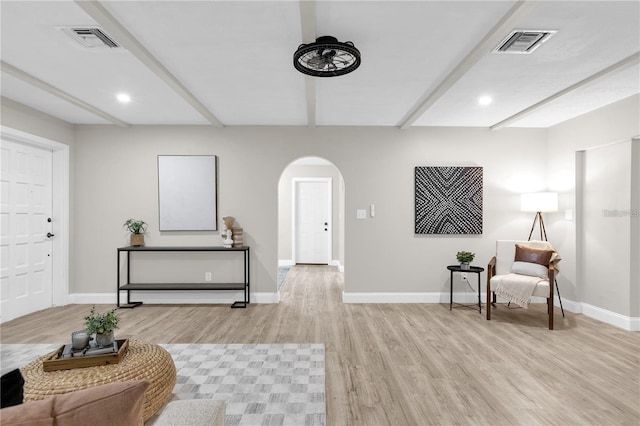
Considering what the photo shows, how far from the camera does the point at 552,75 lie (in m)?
3.18

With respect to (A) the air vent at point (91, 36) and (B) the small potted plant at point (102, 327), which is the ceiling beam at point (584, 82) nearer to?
(A) the air vent at point (91, 36)

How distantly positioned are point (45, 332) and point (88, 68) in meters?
2.68

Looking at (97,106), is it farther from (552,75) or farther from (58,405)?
(552,75)

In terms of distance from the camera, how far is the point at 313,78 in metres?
3.16

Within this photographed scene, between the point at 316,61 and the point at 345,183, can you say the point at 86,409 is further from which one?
the point at 345,183

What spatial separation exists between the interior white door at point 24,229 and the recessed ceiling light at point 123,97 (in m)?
1.44

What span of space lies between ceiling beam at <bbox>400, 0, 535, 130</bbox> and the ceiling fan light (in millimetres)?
896

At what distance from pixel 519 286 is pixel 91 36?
181 inches

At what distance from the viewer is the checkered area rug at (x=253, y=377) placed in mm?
2178

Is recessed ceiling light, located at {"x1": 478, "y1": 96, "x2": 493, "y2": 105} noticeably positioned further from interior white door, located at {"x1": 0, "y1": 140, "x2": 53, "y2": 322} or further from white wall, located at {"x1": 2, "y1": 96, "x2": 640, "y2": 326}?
interior white door, located at {"x1": 0, "y1": 140, "x2": 53, "y2": 322}

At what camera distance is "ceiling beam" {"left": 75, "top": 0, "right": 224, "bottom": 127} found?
6.93 ft

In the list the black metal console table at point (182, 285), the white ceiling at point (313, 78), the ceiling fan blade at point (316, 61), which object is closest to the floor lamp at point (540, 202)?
the white ceiling at point (313, 78)

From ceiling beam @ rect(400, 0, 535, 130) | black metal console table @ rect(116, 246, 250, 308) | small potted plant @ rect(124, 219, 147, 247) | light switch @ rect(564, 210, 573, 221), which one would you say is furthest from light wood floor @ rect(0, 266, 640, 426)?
ceiling beam @ rect(400, 0, 535, 130)

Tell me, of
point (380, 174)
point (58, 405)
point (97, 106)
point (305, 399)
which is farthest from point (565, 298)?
point (97, 106)
